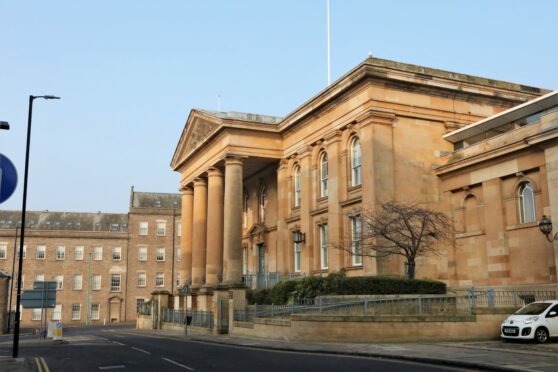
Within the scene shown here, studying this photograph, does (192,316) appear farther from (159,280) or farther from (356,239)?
(159,280)

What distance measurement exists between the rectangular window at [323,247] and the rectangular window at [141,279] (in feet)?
153

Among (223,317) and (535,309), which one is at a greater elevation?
(535,309)

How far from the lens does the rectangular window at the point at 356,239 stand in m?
31.2

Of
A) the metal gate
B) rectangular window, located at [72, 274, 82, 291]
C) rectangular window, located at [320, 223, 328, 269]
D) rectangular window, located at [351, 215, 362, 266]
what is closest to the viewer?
rectangular window, located at [351, 215, 362, 266]

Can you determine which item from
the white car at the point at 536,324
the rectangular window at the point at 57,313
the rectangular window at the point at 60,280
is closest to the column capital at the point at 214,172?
the white car at the point at 536,324

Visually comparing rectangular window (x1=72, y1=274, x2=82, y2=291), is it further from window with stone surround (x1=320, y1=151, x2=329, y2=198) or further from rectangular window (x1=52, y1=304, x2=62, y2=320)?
window with stone surround (x1=320, y1=151, x2=329, y2=198)

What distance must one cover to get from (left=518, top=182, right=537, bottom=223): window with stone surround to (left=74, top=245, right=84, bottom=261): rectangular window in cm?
6247

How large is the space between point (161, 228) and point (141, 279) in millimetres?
7094

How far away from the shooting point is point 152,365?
15570 mm

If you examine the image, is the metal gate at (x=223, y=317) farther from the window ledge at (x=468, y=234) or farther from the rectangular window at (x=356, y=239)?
the window ledge at (x=468, y=234)

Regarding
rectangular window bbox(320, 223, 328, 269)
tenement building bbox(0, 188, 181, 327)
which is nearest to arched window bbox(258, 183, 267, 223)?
rectangular window bbox(320, 223, 328, 269)

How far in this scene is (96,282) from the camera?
76062 millimetres

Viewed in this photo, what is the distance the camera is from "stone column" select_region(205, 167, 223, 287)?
42031 mm

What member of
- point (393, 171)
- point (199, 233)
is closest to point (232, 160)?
point (199, 233)
